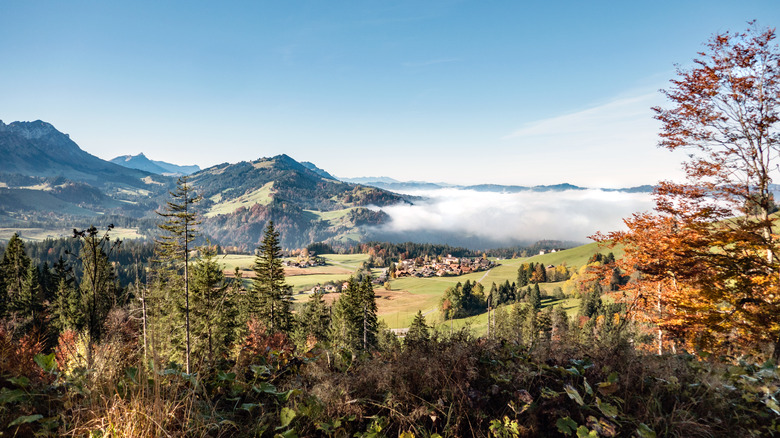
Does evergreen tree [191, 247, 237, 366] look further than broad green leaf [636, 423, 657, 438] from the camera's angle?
Yes

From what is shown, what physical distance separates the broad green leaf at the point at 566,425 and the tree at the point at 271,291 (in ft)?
119

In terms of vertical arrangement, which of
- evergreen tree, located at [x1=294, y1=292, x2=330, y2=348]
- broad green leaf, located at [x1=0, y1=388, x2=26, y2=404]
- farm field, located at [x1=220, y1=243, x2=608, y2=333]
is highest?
broad green leaf, located at [x1=0, y1=388, x2=26, y2=404]

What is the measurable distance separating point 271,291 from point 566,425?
122ft

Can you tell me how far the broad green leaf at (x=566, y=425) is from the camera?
321cm

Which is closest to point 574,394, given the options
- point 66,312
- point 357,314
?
point 357,314

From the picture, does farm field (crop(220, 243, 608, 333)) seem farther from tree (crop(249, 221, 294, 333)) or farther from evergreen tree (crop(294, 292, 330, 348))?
tree (crop(249, 221, 294, 333))

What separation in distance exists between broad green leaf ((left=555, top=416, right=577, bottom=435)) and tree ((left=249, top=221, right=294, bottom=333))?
119 ft

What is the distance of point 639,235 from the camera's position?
51.1ft

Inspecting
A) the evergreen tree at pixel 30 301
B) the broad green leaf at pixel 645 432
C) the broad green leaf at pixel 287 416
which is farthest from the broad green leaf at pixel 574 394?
the evergreen tree at pixel 30 301

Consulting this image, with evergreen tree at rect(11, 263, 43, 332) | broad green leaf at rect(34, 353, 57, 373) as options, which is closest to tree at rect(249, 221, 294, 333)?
evergreen tree at rect(11, 263, 43, 332)

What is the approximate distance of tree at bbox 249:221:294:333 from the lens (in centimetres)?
3706

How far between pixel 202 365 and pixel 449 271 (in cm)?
19275

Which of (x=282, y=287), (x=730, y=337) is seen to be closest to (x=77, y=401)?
(x=730, y=337)

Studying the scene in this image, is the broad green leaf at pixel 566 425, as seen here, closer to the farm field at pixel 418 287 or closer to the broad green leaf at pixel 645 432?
the broad green leaf at pixel 645 432
